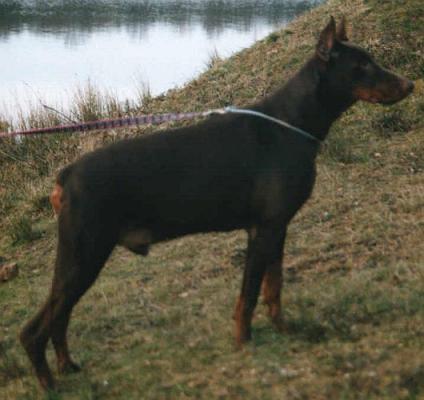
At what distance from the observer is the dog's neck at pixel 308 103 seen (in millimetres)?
4469

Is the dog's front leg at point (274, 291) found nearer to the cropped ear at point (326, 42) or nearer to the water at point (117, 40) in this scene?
the cropped ear at point (326, 42)

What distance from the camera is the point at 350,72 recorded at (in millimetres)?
4457

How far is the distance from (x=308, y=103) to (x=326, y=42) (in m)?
0.37

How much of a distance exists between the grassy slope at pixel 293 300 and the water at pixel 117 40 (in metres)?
7.66

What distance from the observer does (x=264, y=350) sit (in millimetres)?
4320

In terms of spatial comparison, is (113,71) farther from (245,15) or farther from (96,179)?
(96,179)

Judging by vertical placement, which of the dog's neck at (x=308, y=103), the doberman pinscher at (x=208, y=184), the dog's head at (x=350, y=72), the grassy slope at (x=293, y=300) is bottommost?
the grassy slope at (x=293, y=300)

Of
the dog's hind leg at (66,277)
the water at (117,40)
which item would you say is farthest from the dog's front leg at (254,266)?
the water at (117,40)

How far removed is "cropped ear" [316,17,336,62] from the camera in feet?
14.3

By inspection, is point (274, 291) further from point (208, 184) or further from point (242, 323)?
point (208, 184)

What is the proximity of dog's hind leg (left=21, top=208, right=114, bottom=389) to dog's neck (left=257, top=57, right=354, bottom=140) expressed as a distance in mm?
1291

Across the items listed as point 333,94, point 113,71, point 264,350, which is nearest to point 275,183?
point 333,94

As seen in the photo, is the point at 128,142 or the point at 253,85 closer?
the point at 128,142

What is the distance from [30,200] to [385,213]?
16.1ft
